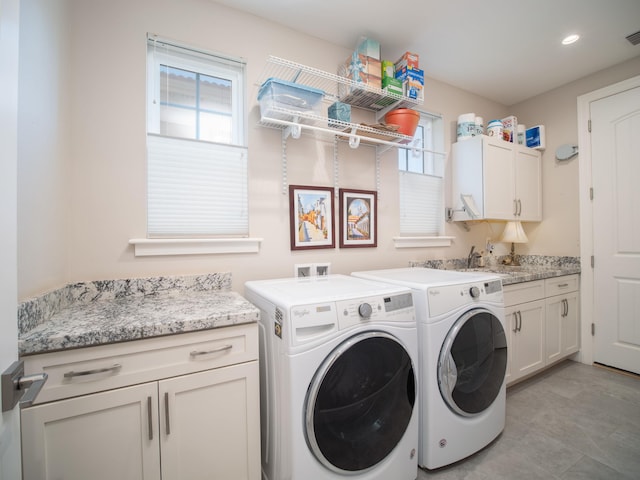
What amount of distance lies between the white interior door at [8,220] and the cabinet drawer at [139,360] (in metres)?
0.30

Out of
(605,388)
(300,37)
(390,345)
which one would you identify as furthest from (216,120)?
(605,388)

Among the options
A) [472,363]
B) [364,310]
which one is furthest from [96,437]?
[472,363]

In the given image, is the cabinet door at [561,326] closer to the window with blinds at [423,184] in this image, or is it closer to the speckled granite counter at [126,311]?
the window with blinds at [423,184]

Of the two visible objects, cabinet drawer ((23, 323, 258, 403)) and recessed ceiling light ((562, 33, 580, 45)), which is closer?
cabinet drawer ((23, 323, 258, 403))

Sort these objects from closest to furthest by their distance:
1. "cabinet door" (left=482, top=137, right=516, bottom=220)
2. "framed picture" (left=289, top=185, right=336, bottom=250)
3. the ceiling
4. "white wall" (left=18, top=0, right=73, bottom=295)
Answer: "white wall" (left=18, top=0, right=73, bottom=295) → the ceiling → "framed picture" (left=289, top=185, right=336, bottom=250) → "cabinet door" (left=482, top=137, right=516, bottom=220)

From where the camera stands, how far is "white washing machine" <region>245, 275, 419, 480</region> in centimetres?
102

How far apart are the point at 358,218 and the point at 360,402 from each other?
1288 mm

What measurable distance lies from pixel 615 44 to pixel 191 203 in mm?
3347

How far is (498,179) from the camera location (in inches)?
99.5

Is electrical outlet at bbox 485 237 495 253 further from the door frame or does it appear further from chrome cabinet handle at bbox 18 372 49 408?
→ chrome cabinet handle at bbox 18 372 49 408

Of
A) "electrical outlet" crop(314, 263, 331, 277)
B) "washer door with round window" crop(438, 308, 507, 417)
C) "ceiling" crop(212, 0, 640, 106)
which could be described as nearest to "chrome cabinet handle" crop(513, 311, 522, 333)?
"washer door with round window" crop(438, 308, 507, 417)

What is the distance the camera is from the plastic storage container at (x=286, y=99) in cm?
154

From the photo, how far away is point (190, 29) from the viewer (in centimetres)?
158

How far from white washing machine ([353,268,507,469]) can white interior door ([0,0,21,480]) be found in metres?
1.37
